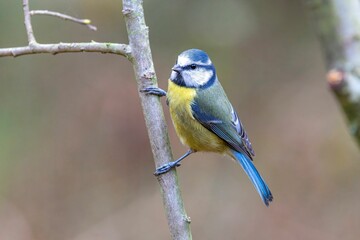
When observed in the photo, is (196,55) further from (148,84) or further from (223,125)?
(148,84)

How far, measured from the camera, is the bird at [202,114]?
2678 millimetres

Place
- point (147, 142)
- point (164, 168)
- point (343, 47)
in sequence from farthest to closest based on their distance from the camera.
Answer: point (147, 142), point (164, 168), point (343, 47)

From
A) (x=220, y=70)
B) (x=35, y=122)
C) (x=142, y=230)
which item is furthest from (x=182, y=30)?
(x=142, y=230)

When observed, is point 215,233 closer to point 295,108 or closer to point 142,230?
point 142,230

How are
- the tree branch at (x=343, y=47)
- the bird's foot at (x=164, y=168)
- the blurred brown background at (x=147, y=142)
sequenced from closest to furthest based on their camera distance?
the tree branch at (x=343, y=47) → the bird's foot at (x=164, y=168) → the blurred brown background at (x=147, y=142)

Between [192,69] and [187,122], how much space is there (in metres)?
0.25

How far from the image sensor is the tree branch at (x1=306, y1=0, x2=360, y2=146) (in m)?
0.85

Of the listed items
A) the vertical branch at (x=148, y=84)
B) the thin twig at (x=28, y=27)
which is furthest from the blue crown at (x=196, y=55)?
the thin twig at (x=28, y=27)

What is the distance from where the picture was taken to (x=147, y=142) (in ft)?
18.6

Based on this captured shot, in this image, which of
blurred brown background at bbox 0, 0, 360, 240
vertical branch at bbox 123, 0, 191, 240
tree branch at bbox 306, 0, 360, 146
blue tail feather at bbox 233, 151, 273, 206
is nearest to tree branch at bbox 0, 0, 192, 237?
vertical branch at bbox 123, 0, 191, 240

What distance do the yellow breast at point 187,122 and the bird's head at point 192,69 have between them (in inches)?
1.3

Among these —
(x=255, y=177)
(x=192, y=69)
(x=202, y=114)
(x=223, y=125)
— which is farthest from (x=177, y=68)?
(x=255, y=177)

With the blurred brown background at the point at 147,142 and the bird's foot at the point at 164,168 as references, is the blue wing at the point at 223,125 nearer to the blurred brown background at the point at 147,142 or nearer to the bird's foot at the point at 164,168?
the bird's foot at the point at 164,168

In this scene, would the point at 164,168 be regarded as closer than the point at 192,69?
Yes
